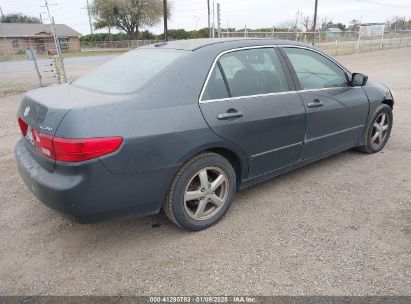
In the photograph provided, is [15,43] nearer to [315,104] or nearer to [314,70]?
[314,70]

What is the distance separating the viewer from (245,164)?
3229 mm

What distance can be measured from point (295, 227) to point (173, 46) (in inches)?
80.2

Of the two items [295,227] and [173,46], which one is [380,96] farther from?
[173,46]

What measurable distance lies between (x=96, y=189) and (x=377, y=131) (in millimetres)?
3995

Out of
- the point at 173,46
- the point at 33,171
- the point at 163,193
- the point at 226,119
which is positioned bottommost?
the point at 163,193

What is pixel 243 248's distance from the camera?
2.82 m

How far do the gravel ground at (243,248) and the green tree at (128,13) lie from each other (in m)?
56.0

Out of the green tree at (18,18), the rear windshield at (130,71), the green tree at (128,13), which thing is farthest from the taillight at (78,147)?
the green tree at (18,18)

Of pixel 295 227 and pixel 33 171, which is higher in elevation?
pixel 33 171

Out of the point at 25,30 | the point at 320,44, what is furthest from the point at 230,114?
the point at 25,30

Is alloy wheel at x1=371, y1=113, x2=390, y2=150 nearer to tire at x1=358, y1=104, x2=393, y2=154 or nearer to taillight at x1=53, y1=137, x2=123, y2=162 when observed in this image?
tire at x1=358, y1=104, x2=393, y2=154

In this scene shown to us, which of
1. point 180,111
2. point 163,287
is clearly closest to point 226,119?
point 180,111

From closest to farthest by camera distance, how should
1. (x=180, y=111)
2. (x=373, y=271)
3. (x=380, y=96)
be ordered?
(x=373, y=271), (x=180, y=111), (x=380, y=96)

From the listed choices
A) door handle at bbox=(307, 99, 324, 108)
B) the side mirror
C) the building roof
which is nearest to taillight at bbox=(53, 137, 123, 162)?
door handle at bbox=(307, 99, 324, 108)
